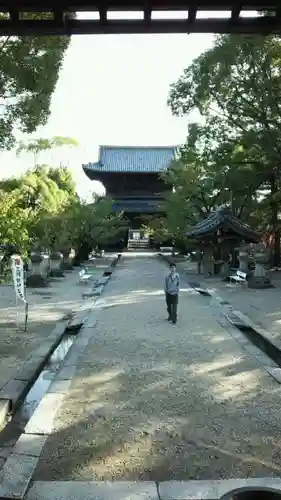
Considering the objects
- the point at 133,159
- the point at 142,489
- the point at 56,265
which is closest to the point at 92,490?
the point at 142,489

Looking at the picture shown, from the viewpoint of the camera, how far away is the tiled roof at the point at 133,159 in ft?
200

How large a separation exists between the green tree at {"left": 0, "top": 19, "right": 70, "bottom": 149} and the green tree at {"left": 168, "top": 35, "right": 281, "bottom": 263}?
7.37 meters

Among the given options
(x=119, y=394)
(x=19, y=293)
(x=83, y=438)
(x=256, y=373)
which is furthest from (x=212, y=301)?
(x=83, y=438)

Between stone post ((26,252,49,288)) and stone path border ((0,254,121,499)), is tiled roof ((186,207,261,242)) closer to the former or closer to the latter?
stone post ((26,252,49,288))

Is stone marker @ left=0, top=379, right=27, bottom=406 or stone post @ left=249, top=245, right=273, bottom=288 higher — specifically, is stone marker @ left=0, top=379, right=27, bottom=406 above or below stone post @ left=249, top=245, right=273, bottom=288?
below

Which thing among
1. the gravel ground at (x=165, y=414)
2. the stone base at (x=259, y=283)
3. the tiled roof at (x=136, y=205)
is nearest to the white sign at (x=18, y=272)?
the gravel ground at (x=165, y=414)

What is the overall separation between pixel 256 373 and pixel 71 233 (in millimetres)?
24485

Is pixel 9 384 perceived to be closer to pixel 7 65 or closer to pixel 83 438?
pixel 83 438

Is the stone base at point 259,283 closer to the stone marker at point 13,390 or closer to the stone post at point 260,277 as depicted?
the stone post at point 260,277

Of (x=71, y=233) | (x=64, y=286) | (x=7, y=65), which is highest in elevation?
(x=7, y=65)

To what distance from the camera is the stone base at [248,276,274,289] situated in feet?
74.3

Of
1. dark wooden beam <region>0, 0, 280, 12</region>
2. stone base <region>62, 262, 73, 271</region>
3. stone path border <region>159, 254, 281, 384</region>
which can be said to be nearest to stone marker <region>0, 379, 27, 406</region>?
stone path border <region>159, 254, 281, 384</region>

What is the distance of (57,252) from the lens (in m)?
30.2

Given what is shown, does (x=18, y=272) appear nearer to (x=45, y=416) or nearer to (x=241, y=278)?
(x=45, y=416)
